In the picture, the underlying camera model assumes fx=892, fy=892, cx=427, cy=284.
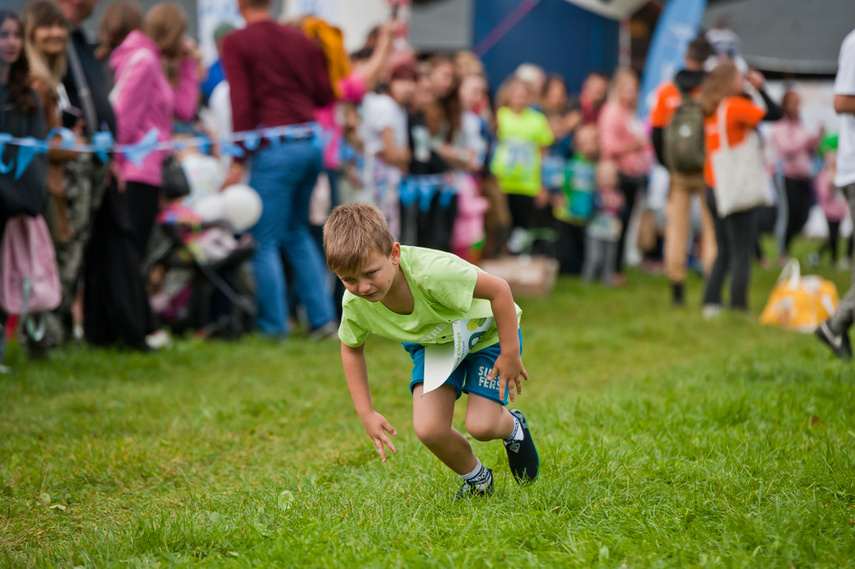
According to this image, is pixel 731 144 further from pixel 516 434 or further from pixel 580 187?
pixel 516 434

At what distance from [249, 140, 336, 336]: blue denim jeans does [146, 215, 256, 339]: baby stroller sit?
0.18 meters

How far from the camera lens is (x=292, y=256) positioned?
7.77 meters

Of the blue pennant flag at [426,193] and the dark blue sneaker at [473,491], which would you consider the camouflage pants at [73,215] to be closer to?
the blue pennant flag at [426,193]

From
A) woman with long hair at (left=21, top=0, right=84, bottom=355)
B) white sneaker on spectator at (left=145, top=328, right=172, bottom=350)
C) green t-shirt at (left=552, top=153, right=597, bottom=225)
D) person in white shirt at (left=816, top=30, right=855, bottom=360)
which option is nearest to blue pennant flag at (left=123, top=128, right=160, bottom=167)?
woman with long hair at (left=21, top=0, right=84, bottom=355)

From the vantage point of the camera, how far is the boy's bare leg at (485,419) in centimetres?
339

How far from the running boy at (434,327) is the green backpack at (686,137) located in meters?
5.74

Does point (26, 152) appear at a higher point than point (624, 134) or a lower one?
higher

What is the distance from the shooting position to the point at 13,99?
229 inches

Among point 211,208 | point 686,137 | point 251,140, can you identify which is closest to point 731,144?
point 686,137

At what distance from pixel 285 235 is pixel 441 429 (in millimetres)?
4602

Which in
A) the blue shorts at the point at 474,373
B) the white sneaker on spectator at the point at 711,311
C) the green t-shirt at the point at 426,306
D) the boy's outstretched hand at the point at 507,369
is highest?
the green t-shirt at the point at 426,306

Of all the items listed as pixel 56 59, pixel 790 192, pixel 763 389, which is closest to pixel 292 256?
pixel 56 59

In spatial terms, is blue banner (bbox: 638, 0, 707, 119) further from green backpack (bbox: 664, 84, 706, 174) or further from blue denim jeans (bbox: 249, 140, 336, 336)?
blue denim jeans (bbox: 249, 140, 336, 336)

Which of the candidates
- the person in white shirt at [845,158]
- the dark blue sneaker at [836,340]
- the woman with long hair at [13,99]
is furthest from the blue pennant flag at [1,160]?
the dark blue sneaker at [836,340]
